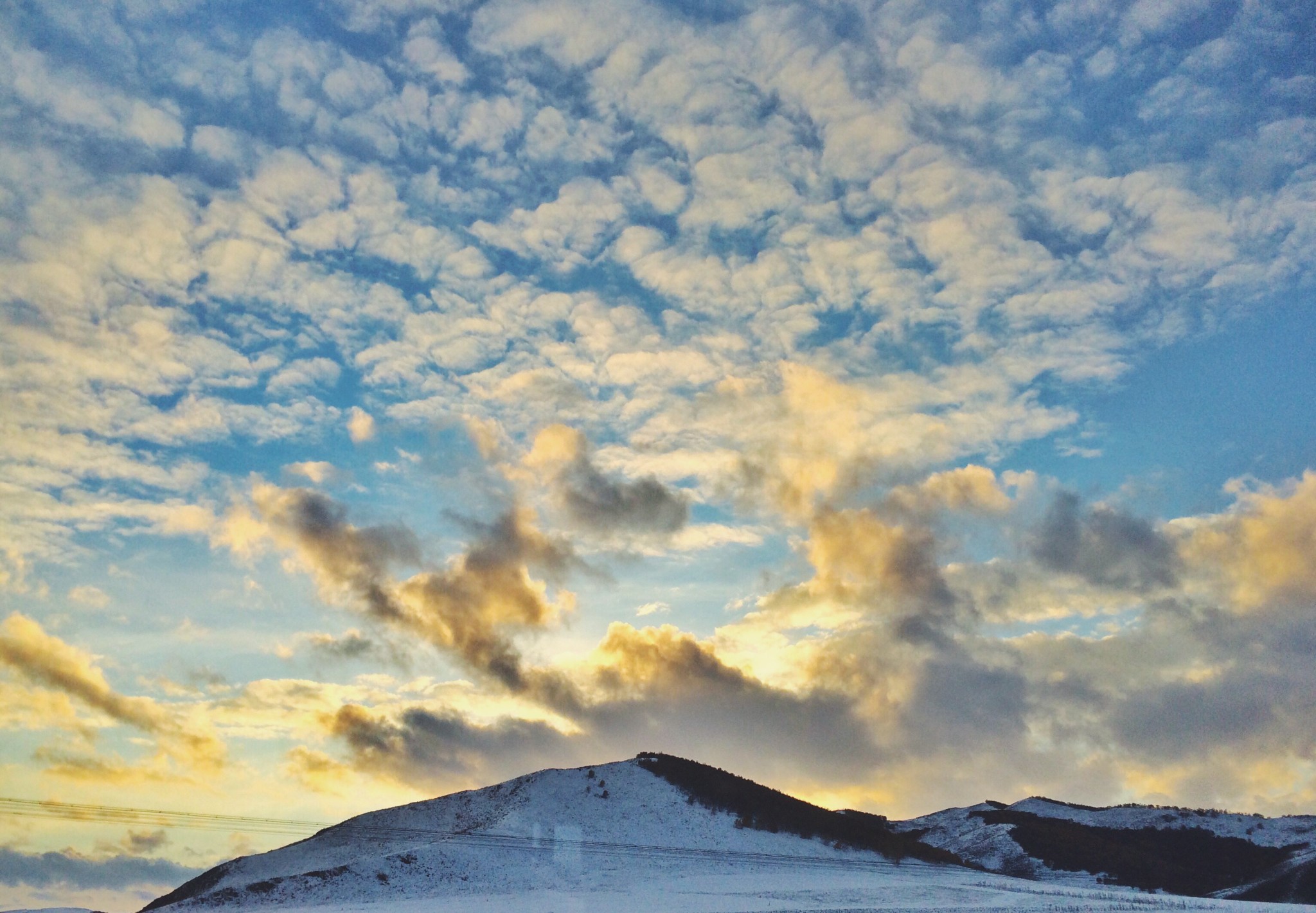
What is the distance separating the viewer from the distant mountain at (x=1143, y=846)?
97.8m

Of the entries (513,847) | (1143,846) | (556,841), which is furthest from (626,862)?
(1143,846)

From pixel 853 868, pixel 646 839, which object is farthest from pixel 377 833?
pixel 853 868

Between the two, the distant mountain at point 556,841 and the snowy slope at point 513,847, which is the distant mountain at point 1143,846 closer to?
the distant mountain at point 556,841

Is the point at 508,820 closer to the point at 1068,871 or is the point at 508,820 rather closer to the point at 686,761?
the point at 686,761

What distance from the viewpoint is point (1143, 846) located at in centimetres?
11625

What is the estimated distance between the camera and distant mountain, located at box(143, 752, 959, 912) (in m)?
73.1

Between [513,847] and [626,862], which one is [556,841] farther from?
[626,862]

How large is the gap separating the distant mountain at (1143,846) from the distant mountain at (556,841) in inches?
660

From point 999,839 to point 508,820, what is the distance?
66.2 metres

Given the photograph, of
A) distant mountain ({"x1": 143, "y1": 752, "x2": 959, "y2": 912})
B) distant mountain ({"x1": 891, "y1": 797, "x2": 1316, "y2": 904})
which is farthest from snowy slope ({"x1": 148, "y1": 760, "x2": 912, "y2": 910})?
distant mountain ({"x1": 891, "y1": 797, "x2": 1316, "y2": 904})

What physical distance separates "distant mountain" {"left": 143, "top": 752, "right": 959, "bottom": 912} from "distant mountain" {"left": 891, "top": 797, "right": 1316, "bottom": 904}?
1676 cm

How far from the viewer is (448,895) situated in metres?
69.3

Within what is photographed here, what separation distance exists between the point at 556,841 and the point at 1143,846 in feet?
266

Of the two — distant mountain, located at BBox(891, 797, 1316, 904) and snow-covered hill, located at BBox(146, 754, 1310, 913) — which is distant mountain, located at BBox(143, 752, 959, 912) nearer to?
snow-covered hill, located at BBox(146, 754, 1310, 913)
